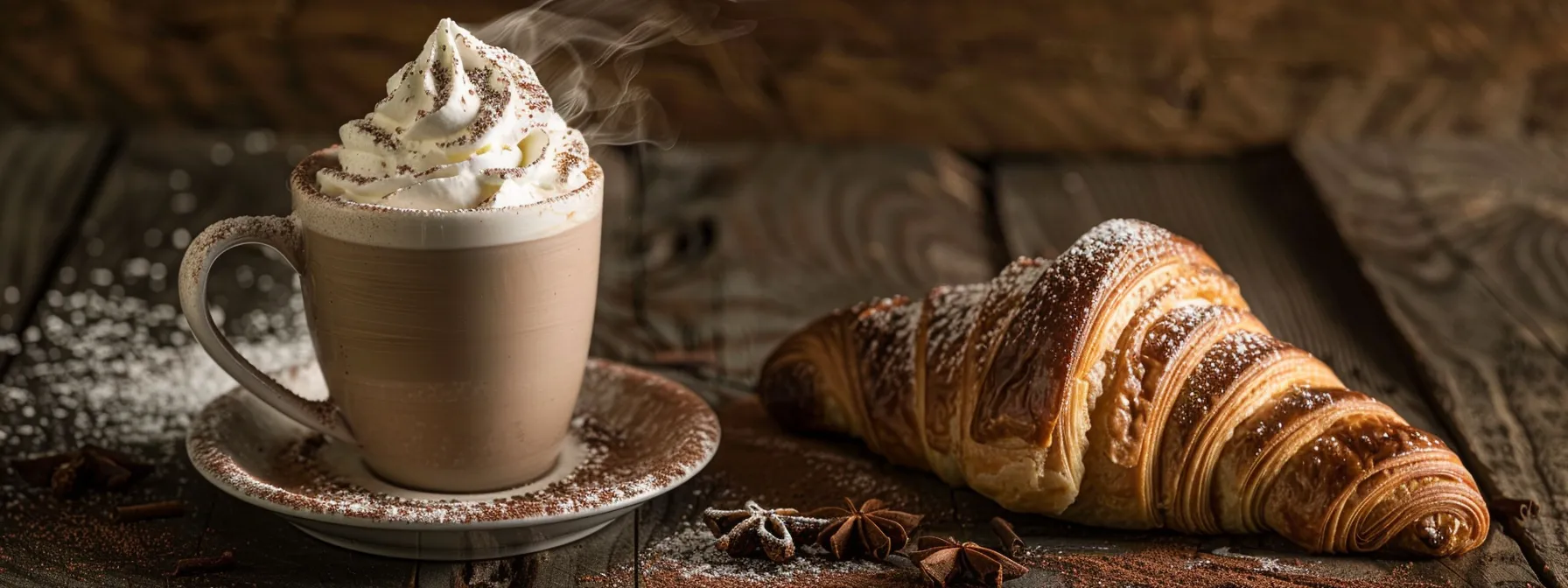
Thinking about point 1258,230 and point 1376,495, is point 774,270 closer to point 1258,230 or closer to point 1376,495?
point 1258,230

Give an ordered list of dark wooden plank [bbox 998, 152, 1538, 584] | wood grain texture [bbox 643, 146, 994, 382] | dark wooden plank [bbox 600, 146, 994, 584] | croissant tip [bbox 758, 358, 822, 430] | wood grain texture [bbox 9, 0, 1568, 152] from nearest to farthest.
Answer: dark wooden plank [bbox 600, 146, 994, 584]
croissant tip [bbox 758, 358, 822, 430]
dark wooden plank [bbox 998, 152, 1538, 584]
wood grain texture [bbox 643, 146, 994, 382]
wood grain texture [bbox 9, 0, 1568, 152]

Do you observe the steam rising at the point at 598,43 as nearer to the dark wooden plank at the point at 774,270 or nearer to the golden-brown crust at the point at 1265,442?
the dark wooden plank at the point at 774,270

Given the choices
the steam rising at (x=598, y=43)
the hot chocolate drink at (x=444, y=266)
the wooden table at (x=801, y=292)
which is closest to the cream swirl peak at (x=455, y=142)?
the hot chocolate drink at (x=444, y=266)

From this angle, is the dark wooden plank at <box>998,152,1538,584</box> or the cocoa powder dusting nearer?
the cocoa powder dusting

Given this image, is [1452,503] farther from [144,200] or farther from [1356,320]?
[144,200]

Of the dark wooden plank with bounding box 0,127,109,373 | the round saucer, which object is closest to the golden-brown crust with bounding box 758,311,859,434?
the round saucer

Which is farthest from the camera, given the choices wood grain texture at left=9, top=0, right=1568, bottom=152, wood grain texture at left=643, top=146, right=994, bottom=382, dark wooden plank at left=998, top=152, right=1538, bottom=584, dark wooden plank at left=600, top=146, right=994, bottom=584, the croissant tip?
wood grain texture at left=9, top=0, right=1568, bottom=152

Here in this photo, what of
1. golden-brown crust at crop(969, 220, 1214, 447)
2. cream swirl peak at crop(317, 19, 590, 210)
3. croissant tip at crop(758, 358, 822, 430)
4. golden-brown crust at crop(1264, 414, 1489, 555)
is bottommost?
croissant tip at crop(758, 358, 822, 430)

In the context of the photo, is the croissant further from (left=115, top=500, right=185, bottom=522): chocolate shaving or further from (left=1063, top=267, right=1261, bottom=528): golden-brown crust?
(left=115, top=500, right=185, bottom=522): chocolate shaving
